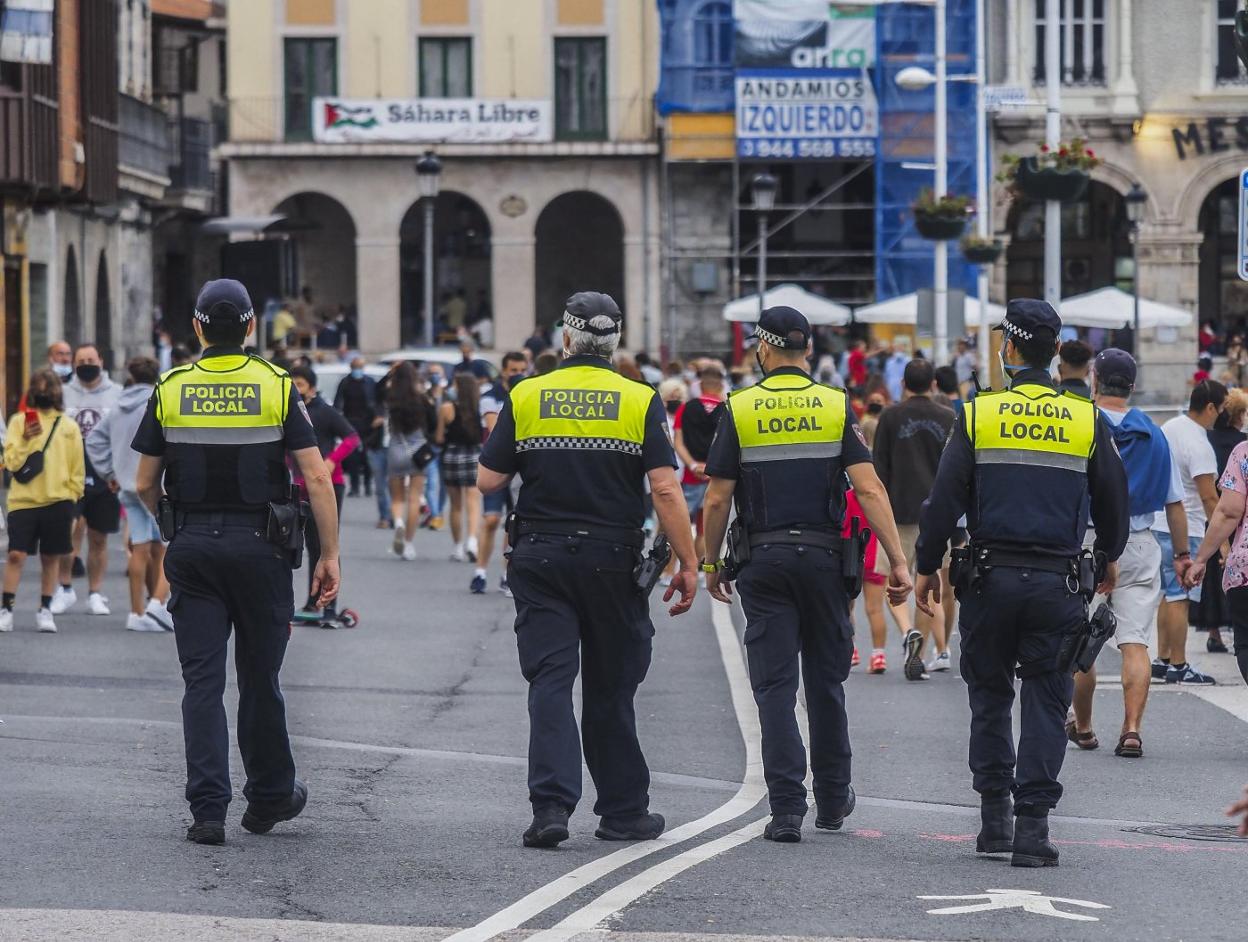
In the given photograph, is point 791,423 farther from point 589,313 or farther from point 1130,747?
point 1130,747

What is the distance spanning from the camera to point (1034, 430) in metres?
8.30

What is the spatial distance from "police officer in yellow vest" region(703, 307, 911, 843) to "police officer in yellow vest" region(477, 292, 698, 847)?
359 mm

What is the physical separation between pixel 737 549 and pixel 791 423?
478 mm

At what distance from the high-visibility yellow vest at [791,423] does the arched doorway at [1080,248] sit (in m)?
43.5

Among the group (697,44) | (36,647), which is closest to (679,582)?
(36,647)

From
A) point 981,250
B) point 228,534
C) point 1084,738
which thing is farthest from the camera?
point 981,250

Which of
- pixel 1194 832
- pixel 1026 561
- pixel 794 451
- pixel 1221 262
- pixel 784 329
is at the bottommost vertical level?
pixel 1194 832

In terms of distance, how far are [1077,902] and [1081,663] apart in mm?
998

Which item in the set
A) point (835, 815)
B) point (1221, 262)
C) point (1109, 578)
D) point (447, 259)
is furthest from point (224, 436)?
point (1221, 262)

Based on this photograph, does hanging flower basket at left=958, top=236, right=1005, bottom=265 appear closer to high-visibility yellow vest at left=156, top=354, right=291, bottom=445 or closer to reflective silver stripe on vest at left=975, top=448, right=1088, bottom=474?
reflective silver stripe on vest at left=975, top=448, right=1088, bottom=474

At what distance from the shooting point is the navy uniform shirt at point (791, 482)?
8664 millimetres

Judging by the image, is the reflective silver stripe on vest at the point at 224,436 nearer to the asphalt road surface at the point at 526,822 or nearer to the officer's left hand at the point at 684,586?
the asphalt road surface at the point at 526,822

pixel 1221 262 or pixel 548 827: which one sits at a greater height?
pixel 1221 262

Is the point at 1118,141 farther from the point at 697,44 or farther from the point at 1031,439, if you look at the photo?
the point at 1031,439
